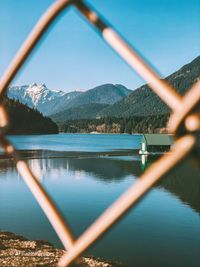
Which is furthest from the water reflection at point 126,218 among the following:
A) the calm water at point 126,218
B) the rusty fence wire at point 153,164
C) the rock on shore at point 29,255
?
the rusty fence wire at point 153,164

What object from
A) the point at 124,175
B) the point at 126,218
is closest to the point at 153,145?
the point at 124,175

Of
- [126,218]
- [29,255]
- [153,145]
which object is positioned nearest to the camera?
[29,255]

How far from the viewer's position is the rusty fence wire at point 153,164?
0.77m

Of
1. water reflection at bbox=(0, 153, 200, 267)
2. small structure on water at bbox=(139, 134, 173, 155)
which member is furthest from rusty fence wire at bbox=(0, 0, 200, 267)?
small structure on water at bbox=(139, 134, 173, 155)

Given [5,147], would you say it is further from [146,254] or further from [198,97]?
[146,254]

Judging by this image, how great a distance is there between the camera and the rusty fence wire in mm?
771

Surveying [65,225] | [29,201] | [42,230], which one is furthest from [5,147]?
[29,201]

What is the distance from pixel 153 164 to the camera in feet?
2.92

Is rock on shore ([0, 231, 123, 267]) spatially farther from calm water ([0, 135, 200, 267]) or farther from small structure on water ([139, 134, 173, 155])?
small structure on water ([139, 134, 173, 155])

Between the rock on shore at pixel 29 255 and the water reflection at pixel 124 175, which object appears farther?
the water reflection at pixel 124 175

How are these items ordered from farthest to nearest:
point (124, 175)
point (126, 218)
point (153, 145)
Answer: point (153, 145) < point (124, 175) < point (126, 218)

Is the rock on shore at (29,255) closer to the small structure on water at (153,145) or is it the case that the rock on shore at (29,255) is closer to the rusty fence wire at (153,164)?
the rusty fence wire at (153,164)

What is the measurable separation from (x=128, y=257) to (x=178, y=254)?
2.58 metres

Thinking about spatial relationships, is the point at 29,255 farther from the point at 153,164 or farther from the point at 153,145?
the point at 153,145
